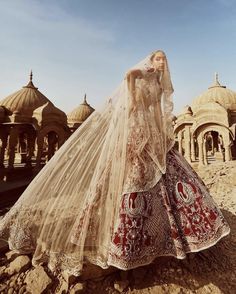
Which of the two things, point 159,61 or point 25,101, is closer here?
point 159,61

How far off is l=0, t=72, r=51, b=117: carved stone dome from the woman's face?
10898 mm

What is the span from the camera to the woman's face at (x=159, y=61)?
8.29 feet

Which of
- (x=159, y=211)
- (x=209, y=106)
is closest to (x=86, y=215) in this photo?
(x=159, y=211)

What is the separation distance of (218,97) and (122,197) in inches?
750

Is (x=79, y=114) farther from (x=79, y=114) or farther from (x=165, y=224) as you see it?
(x=165, y=224)

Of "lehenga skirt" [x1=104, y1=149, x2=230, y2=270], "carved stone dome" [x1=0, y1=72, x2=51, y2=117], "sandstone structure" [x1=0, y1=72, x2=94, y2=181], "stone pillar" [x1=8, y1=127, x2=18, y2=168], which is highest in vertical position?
"carved stone dome" [x1=0, y1=72, x2=51, y2=117]

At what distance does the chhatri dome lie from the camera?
58.6 feet

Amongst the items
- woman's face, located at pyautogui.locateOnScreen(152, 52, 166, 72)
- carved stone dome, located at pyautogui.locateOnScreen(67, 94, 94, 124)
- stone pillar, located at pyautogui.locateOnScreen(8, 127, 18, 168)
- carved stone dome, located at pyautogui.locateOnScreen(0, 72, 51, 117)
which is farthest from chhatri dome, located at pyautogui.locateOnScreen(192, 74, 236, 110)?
woman's face, located at pyautogui.locateOnScreen(152, 52, 166, 72)

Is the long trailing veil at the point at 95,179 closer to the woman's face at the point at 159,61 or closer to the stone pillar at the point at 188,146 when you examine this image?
the woman's face at the point at 159,61

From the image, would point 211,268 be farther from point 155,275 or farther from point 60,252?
point 60,252

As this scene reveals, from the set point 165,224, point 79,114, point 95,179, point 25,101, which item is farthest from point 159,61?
point 79,114

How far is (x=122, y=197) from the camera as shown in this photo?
6.60 feet

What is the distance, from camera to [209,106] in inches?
494

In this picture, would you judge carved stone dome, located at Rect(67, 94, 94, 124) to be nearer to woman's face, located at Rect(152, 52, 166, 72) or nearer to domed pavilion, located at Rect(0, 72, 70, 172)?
domed pavilion, located at Rect(0, 72, 70, 172)
